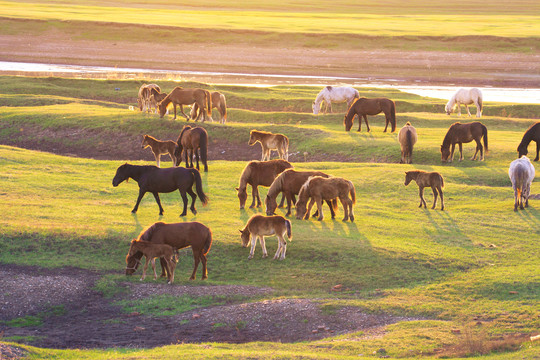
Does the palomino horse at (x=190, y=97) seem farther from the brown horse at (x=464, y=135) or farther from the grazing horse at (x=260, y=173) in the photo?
the grazing horse at (x=260, y=173)

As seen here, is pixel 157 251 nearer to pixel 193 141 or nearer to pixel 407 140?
pixel 193 141

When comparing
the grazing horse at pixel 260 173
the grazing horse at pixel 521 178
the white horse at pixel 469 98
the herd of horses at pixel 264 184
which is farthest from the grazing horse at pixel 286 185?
the white horse at pixel 469 98

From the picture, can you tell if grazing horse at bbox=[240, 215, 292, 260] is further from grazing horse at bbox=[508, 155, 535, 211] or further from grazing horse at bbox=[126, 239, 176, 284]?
grazing horse at bbox=[508, 155, 535, 211]

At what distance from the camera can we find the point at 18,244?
17.2 metres

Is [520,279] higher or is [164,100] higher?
[164,100]

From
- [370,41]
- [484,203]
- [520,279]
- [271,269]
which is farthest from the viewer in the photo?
[370,41]

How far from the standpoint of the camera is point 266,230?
654 inches

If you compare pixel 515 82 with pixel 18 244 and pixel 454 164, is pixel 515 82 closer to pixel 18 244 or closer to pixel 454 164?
pixel 454 164

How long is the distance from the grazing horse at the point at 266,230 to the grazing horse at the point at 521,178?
7.96 metres

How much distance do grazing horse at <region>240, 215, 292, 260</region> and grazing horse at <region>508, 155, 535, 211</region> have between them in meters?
7.96

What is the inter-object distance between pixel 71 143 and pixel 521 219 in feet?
69.6

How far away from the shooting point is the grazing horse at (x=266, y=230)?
648 inches

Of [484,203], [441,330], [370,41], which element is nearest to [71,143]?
[484,203]

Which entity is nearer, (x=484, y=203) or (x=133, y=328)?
(x=133, y=328)
